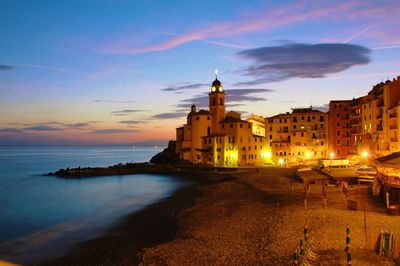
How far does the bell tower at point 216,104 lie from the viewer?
77.7m

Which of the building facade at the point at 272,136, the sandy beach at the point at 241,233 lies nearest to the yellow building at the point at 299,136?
the building facade at the point at 272,136

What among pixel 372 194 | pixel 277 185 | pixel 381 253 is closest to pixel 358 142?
pixel 277 185

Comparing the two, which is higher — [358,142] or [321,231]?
[358,142]

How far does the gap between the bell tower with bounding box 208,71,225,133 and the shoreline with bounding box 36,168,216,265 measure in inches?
1646

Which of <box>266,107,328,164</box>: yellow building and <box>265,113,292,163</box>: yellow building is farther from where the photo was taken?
<box>265,113,292,163</box>: yellow building

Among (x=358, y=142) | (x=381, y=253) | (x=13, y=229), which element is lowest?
(x=13, y=229)

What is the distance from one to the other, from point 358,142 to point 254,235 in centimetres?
4965

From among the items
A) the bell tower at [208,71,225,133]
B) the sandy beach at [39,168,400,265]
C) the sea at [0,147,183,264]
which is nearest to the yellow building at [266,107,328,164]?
the bell tower at [208,71,225,133]

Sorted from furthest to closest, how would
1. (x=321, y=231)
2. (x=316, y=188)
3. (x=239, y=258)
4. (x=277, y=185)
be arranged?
(x=277, y=185) → (x=316, y=188) → (x=321, y=231) → (x=239, y=258)

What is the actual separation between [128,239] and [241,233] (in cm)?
783

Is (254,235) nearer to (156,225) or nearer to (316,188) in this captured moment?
(156,225)

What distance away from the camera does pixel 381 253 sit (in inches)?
611

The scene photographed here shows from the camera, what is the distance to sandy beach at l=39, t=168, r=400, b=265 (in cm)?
1739

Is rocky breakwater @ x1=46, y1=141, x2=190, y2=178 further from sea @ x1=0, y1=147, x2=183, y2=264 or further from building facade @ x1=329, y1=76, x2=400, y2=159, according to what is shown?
building facade @ x1=329, y1=76, x2=400, y2=159
